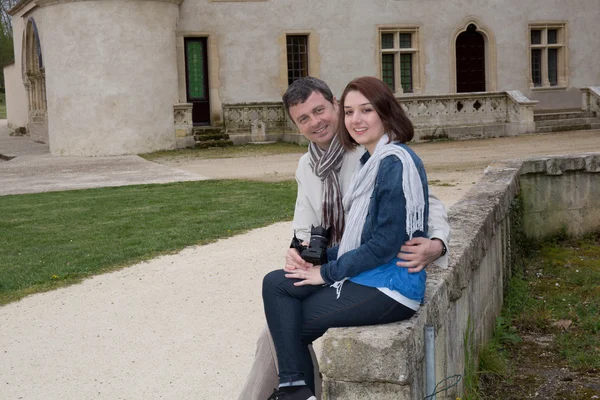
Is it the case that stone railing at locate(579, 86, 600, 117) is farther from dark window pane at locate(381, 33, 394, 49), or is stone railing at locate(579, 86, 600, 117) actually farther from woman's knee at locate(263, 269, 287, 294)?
woman's knee at locate(263, 269, 287, 294)

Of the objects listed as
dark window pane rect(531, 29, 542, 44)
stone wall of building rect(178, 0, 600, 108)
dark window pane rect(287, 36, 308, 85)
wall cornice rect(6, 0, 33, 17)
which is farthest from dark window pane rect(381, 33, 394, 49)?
wall cornice rect(6, 0, 33, 17)

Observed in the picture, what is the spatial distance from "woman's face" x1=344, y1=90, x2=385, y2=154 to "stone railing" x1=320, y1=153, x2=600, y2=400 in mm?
635

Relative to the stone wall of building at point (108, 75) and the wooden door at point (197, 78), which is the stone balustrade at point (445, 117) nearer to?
the wooden door at point (197, 78)

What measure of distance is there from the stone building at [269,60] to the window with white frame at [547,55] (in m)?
0.04

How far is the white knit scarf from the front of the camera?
3.13 meters

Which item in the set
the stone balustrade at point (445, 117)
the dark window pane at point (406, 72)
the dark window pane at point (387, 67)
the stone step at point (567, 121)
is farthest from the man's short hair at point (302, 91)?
the dark window pane at point (406, 72)

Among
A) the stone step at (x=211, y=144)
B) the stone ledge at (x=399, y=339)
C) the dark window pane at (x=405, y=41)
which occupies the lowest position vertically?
the stone step at (x=211, y=144)

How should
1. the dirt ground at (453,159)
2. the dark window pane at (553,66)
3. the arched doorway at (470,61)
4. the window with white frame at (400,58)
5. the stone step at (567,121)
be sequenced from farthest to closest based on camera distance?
1. the dark window pane at (553,66)
2. the arched doorway at (470,61)
3. the window with white frame at (400,58)
4. the stone step at (567,121)
5. the dirt ground at (453,159)

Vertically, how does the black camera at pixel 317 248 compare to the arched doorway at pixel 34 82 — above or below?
below

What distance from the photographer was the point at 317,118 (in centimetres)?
376

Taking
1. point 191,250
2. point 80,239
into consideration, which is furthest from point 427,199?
point 80,239

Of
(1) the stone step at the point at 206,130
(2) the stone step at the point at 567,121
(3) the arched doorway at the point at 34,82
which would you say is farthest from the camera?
(3) the arched doorway at the point at 34,82

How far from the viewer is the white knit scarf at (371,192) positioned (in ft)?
10.3

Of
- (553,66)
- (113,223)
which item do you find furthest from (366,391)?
(553,66)
